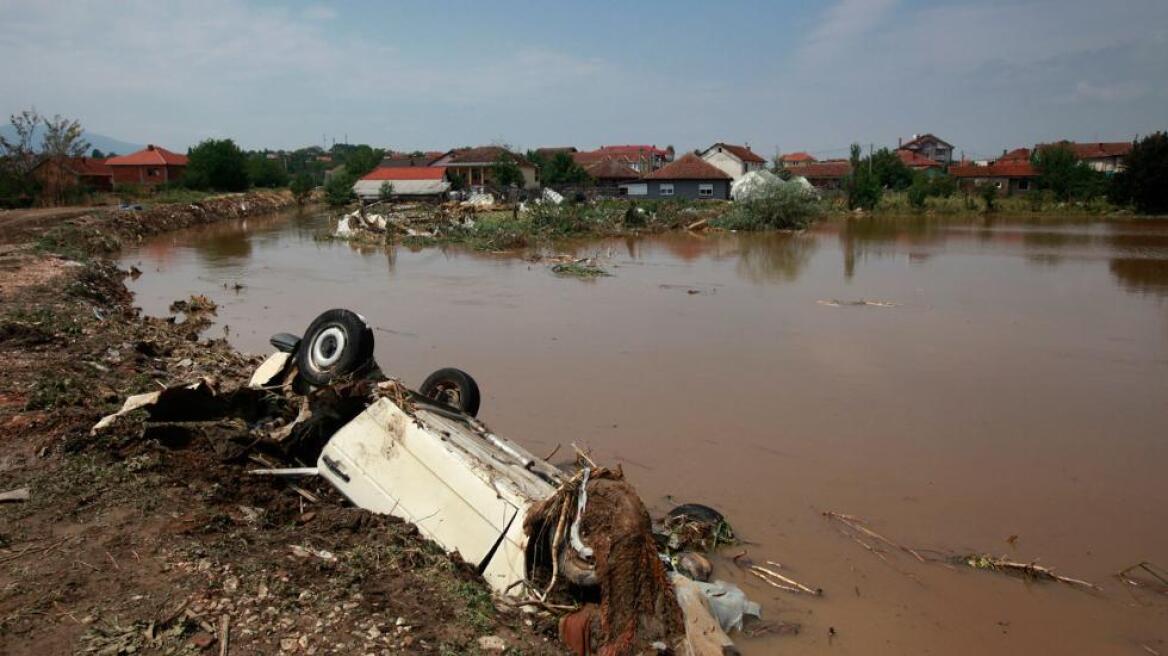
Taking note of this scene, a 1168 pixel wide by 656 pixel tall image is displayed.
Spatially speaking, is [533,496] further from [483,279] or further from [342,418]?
[483,279]

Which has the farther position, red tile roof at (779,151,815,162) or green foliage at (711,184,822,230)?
red tile roof at (779,151,815,162)

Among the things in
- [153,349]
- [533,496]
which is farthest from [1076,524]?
[153,349]

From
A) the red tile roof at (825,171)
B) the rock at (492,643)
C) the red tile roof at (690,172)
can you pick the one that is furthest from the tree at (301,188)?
the rock at (492,643)

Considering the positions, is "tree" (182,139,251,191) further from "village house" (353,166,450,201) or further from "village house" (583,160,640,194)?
"village house" (583,160,640,194)

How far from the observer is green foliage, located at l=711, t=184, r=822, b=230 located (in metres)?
37.9

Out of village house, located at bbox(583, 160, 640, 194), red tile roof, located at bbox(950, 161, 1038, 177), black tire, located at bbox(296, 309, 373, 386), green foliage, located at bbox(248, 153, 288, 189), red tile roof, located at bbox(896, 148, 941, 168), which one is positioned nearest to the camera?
black tire, located at bbox(296, 309, 373, 386)

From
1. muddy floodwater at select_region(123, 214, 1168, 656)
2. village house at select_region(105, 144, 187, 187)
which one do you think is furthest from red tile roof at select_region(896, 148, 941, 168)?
village house at select_region(105, 144, 187, 187)

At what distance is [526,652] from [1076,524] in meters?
5.26

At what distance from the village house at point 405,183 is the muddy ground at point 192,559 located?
4846 centimetres

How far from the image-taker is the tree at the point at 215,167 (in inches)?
2162

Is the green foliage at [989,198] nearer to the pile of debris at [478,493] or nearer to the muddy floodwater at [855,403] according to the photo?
the muddy floodwater at [855,403]

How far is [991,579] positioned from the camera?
5328 millimetres

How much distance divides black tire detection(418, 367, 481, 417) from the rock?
306 centimetres

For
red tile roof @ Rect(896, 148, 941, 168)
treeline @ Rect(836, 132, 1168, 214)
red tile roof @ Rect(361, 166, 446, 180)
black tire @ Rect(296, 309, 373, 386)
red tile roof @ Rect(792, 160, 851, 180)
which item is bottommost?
black tire @ Rect(296, 309, 373, 386)
